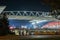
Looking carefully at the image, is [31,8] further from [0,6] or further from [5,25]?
[5,25]

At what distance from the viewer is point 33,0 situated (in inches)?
97.1

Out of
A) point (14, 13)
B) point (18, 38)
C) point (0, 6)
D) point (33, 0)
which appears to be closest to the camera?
point (18, 38)

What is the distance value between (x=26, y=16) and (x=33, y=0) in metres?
0.39

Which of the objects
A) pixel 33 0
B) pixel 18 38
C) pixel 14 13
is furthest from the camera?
pixel 14 13

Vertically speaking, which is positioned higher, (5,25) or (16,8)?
(5,25)

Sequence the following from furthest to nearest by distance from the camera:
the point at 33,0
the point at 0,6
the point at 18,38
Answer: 1. the point at 33,0
2. the point at 0,6
3. the point at 18,38

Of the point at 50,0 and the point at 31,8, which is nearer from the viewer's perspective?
the point at 50,0

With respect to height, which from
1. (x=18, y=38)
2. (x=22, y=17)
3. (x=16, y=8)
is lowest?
(x=22, y=17)

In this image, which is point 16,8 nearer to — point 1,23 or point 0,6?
point 0,6

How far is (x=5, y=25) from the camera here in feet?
3.42

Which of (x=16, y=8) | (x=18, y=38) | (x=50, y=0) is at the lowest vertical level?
(x=16, y=8)

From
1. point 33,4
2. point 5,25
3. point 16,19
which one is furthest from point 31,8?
point 5,25

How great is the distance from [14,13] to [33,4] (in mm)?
394

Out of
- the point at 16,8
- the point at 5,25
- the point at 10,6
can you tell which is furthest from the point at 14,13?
the point at 5,25
